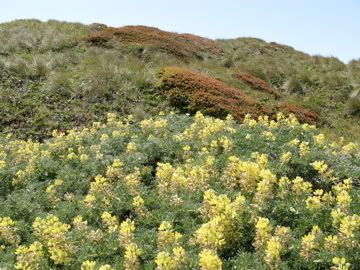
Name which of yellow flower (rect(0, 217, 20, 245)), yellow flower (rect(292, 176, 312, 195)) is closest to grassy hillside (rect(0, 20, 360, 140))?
Result: yellow flower (rect(0, 217, 20, 245))

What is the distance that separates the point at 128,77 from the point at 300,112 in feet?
23.5

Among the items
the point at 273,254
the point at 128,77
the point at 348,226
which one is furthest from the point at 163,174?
the point at 128,77

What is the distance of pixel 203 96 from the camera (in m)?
18.5

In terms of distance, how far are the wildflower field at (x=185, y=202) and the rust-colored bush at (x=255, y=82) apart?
12223 millimetres

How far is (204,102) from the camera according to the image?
18.2m

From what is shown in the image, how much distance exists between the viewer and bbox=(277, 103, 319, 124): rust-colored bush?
19656mm

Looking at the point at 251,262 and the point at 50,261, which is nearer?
the point at 251,262

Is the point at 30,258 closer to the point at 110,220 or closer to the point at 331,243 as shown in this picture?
the point at 110,220

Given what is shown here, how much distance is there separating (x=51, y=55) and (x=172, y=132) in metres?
12.5

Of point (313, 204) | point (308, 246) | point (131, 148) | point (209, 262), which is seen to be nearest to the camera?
point (209, 262)

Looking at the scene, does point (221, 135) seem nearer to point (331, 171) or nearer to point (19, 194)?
point (331, 171)

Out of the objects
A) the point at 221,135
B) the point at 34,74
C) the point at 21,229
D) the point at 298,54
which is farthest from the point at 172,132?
the point at 298,54

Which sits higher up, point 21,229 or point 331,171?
point 331,171

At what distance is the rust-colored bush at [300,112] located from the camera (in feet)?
64.5
